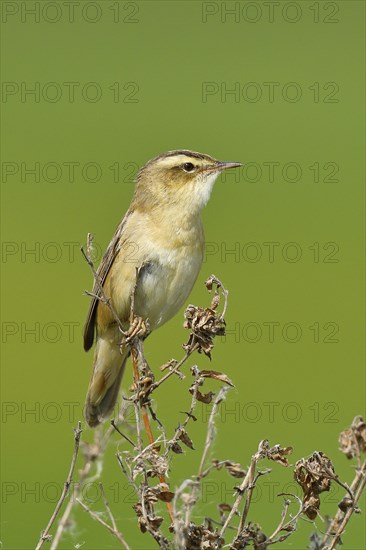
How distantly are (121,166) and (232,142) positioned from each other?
1713 mm

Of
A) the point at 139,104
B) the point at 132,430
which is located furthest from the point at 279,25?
the point at 132,430

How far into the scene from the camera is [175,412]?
7.35m

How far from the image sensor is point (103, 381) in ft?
17.7

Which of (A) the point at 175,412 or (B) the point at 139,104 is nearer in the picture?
(A) the point at 175,412

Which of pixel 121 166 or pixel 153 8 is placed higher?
pixel 153 8

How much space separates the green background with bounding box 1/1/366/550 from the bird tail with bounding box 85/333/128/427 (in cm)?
43

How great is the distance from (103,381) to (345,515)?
270 centimetres

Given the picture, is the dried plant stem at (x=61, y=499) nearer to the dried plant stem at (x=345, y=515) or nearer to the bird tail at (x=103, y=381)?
the dried plant stem at (x=345, y=515)

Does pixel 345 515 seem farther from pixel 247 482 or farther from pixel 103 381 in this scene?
pixel 103 381

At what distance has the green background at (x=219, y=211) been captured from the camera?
6844 mm

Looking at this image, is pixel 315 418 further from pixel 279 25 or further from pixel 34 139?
pixel 279 25

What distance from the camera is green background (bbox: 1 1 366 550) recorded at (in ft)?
22.5

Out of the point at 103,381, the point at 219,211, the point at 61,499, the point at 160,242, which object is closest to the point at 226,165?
the point at 160,242

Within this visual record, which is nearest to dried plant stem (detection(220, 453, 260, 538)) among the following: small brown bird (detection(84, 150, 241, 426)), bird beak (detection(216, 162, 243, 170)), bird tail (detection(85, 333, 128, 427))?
small brown bird (detection(84, 150, 241, 426))
